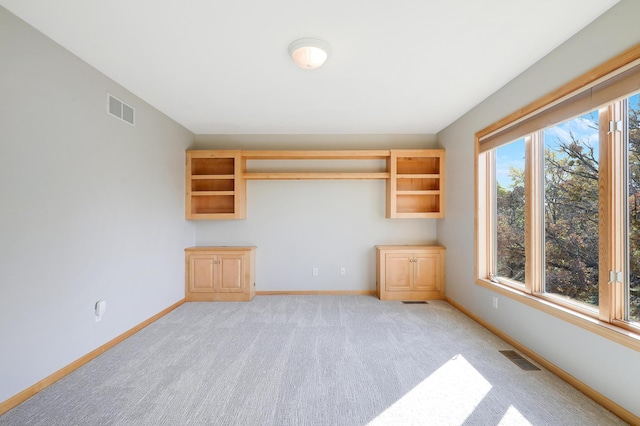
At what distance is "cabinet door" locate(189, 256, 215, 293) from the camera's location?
3.88 metres

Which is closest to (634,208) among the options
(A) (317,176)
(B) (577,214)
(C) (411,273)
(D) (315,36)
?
(B) (577,214)

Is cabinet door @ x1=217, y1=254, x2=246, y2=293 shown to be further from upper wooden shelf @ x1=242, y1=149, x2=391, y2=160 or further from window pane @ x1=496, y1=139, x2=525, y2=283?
window pane @ x1=496, y1=139, x2=525, y2=283

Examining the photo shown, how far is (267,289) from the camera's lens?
420 cm

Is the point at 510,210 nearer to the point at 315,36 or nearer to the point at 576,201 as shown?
the point at 576,201

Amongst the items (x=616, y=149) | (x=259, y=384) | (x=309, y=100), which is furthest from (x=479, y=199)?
(x=259, y=384)

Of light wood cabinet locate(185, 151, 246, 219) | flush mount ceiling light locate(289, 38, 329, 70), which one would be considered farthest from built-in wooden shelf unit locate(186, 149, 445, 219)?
flush mount ceiling light locate(289, 38, 329, 70)

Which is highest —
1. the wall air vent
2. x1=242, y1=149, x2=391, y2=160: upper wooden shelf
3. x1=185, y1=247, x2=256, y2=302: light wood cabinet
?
the wall air vent

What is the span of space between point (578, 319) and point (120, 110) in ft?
14.3

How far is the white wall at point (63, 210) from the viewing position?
1.74 meters

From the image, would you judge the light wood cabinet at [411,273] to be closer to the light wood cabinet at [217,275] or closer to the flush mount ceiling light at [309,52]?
the light wood cabinet at [217,275]

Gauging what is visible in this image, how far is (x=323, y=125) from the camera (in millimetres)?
3855

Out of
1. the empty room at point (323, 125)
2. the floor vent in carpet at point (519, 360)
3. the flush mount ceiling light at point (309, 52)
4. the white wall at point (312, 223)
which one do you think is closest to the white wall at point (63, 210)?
the empty room at point (323, 125)

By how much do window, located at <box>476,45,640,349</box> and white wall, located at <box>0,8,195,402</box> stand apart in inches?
153

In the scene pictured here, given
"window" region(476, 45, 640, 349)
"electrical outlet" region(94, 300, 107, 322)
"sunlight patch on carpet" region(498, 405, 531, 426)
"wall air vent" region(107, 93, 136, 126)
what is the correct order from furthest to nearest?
"wall air vent" region(107, 93, 136, 126)
"electrical outlet" region(94, 300, 107, 322)
"window" region(476, 45, 640, 349)
"sunlight patch on carpet" region(498, 405, 531, 426)
